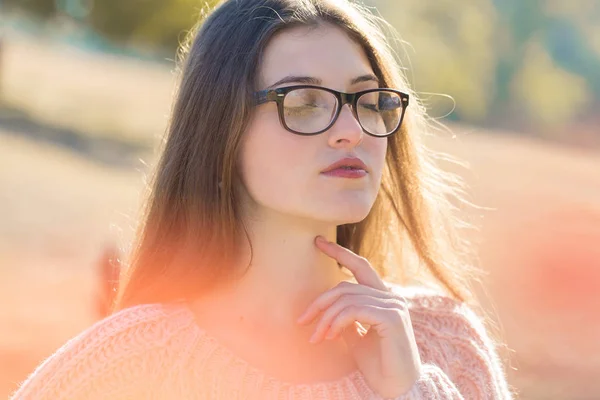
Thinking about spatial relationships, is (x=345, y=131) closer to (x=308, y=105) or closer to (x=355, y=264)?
(x=308, y=105)

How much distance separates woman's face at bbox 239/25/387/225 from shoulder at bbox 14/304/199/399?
409 millimetres

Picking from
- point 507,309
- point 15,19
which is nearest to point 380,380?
point 507,309

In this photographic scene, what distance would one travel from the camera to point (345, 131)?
7.39 feet

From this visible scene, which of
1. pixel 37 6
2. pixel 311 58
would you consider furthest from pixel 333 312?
pixel 37 6

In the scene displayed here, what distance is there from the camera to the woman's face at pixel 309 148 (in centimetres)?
225

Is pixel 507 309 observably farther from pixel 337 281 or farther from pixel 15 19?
pixel 15 19

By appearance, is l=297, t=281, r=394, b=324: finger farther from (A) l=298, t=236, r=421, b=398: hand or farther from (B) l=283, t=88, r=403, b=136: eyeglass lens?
(B) l=283, t=88, r=403, b=136: eyeglass lens

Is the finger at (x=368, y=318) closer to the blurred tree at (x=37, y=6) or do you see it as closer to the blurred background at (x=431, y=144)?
the blurred background at (x=431, y=144)

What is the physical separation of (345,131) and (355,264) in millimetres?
370

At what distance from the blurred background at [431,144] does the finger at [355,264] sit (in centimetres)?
214

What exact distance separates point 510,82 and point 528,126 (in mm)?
895

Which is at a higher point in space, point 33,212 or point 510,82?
point 510,82

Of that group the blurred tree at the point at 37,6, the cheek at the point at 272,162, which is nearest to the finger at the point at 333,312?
the cheek at the point at 272,162

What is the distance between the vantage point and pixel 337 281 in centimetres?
254
